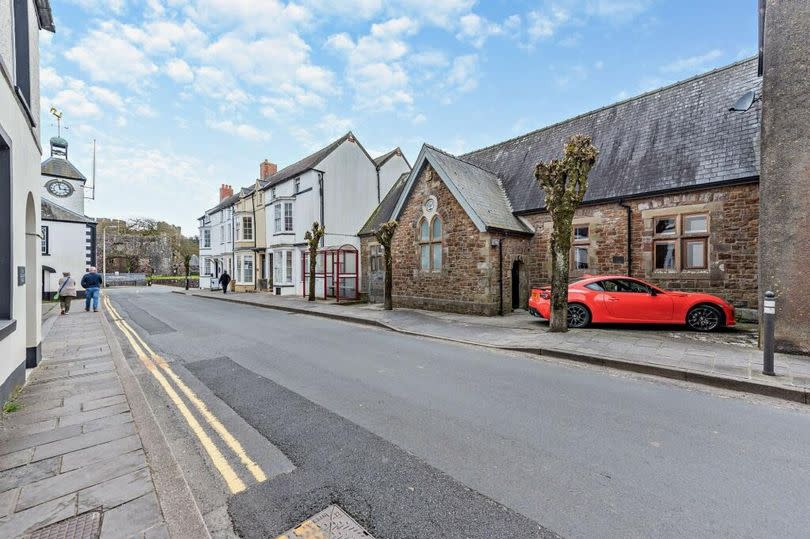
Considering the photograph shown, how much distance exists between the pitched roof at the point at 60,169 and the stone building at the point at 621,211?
26657mm

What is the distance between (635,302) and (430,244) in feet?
26.3

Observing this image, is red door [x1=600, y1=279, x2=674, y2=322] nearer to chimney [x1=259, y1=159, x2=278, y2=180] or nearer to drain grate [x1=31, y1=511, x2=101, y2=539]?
drain grate [x1=31, y1=511, x2=101, y2=539]

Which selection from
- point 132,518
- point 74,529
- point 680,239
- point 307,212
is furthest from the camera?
point 307,212

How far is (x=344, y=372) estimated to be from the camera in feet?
20.9

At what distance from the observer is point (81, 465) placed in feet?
10.7

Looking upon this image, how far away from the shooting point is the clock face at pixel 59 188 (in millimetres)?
25742

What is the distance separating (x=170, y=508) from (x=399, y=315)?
11228 mm

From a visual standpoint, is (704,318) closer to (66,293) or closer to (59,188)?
(66,293)

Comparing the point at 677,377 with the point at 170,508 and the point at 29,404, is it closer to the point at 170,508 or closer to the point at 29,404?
the point at 170,508

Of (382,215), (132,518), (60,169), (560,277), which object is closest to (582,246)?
(560,277)

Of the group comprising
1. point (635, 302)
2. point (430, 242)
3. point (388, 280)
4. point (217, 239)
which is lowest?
point (635, 302)

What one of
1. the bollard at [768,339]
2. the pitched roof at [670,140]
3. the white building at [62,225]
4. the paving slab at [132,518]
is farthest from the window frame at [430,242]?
the white building at [62,225]

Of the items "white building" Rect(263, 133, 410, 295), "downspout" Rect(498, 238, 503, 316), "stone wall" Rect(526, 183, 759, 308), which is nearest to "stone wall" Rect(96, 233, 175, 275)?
"white building" Rect(263, 133, 410, 295)

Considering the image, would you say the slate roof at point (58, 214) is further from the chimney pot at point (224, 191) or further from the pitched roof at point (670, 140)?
the pitched roof at point (670, 140)
